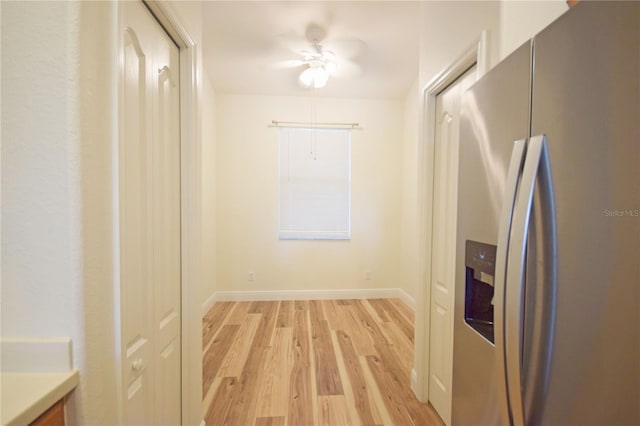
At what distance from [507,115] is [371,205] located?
294 centimetres

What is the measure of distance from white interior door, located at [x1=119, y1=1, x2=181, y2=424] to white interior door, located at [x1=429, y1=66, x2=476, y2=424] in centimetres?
154

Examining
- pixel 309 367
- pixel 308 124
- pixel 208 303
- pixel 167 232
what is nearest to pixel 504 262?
pixel 167 232

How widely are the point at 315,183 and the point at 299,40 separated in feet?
5.66

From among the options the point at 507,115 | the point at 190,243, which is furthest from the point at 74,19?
the point at 507,115

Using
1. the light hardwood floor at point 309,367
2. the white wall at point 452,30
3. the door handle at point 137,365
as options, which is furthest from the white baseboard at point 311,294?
the white wall at point 452,30

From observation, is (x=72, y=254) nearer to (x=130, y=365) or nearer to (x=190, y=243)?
(x=130, y=365)

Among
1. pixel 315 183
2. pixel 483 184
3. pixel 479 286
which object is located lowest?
pixel 479 286

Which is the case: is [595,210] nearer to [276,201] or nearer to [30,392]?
[30,392]

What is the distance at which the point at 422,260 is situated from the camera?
5.68 ft

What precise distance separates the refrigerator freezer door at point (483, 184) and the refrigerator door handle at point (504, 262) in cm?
5

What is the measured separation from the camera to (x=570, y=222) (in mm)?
491

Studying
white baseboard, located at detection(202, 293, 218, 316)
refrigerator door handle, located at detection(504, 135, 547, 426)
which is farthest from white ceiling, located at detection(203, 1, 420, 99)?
white baseboard, located at detection(202, 293, 218, 316)

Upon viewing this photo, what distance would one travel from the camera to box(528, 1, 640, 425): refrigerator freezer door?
0.41 meters

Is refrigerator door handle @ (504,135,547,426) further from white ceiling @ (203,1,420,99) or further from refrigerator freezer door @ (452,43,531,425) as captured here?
white ceiling @ (203,1,420,99)
